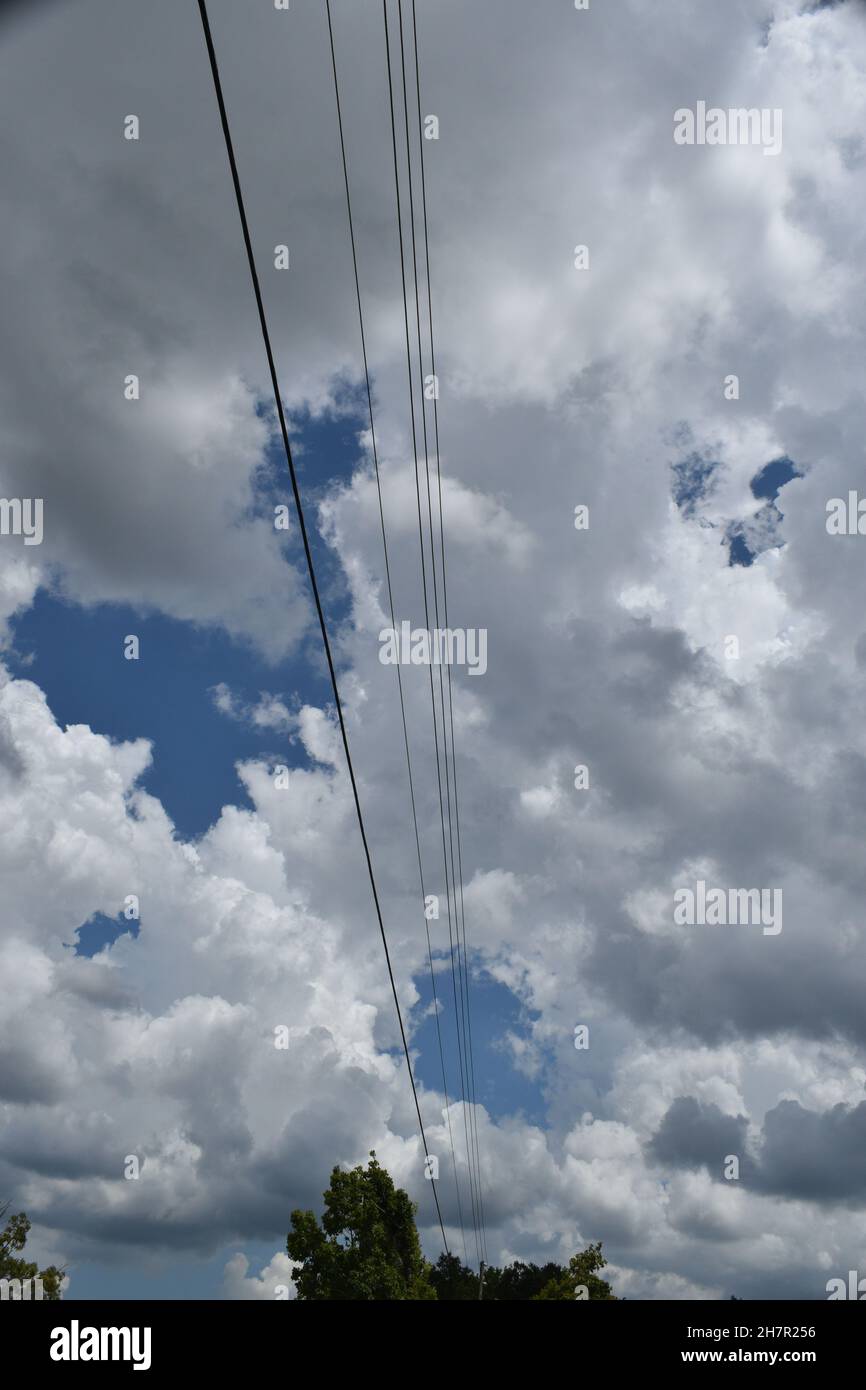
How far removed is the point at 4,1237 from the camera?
34.7m

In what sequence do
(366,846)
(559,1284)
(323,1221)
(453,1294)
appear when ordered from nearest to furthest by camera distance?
(366,846), (323,1221), (559,1284), (453,1294)

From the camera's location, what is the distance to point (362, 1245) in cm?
3625

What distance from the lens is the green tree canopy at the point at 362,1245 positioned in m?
35.2

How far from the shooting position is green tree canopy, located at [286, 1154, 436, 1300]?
115 ft
